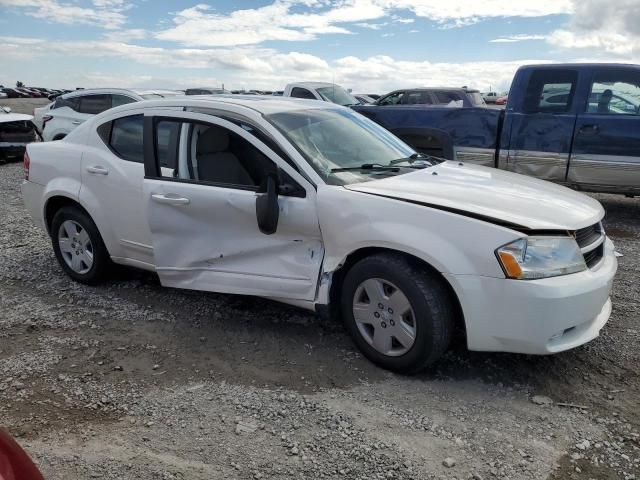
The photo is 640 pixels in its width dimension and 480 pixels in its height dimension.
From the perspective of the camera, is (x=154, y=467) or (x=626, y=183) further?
(x=626, y=183)

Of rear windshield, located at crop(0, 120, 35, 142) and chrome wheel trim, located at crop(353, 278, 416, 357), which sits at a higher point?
rear windshield, located at crop(0, 120, 35, 142)

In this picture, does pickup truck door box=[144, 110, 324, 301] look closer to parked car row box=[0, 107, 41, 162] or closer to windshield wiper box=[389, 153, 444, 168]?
windshield wiper box=[389, 153, 444, 168]

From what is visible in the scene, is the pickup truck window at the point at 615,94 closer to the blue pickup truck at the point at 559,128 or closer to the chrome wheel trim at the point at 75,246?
the blue pickup truck at the point at 559,128

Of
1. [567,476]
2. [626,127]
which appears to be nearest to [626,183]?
[626,127]

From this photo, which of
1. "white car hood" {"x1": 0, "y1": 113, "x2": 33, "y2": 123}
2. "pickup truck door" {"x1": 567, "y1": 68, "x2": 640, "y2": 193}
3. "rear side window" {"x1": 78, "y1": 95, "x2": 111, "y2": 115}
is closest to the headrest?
"pickup truck door" {"x1": 567, "y1": 68, "x2": 640, "y2": 193}

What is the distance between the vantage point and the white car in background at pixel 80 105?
35.4 feet

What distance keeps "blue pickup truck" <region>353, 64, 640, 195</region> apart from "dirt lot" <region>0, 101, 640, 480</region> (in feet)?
10.7

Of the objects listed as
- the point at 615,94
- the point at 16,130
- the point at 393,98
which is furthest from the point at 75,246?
the point at 393,98

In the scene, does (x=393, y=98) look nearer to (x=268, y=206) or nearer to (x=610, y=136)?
(x=610, y=136)

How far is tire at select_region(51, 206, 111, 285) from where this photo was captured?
190 inches

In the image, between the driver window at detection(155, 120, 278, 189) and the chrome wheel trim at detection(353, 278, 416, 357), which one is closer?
the chrome wheel trim at detection(353, 278, 416, 357)

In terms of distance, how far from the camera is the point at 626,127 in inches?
281

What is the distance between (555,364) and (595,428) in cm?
66

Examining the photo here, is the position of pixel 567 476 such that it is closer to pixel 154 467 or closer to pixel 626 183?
pixel 154 467
